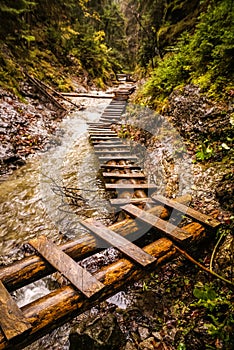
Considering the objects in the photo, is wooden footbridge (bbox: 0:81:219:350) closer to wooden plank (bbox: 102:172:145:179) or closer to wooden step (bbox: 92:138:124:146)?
wooden plank (bbox: 102:172:145:179)

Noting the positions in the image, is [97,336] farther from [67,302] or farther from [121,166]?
[121,166]

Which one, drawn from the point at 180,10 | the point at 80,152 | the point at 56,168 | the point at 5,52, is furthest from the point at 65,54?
the point at 56,168

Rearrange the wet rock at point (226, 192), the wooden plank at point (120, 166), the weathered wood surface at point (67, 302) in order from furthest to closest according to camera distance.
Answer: the wooden plank at point (120, 166)
the wet rock at point (226, 192)
the weathered wood surface at point (67, 302)

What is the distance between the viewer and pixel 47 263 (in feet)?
7.48

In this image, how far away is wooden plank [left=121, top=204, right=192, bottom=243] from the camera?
8.23 ft

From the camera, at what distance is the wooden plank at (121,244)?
2255 mm

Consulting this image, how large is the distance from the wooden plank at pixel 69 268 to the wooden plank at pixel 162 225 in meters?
0.96

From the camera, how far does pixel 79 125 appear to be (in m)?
9.69

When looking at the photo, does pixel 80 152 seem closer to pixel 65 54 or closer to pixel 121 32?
pixel 65 54

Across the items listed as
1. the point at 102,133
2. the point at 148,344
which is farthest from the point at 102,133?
the point at 148,344

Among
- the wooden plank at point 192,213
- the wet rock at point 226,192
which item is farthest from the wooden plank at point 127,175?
the wet rock at point 226,192

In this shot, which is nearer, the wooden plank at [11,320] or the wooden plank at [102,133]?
the wooden plank at [11,320]

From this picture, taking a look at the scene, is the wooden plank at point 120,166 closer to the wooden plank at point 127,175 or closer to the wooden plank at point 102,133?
the wooden plank at point 127,175

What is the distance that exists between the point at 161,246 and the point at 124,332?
939mm
